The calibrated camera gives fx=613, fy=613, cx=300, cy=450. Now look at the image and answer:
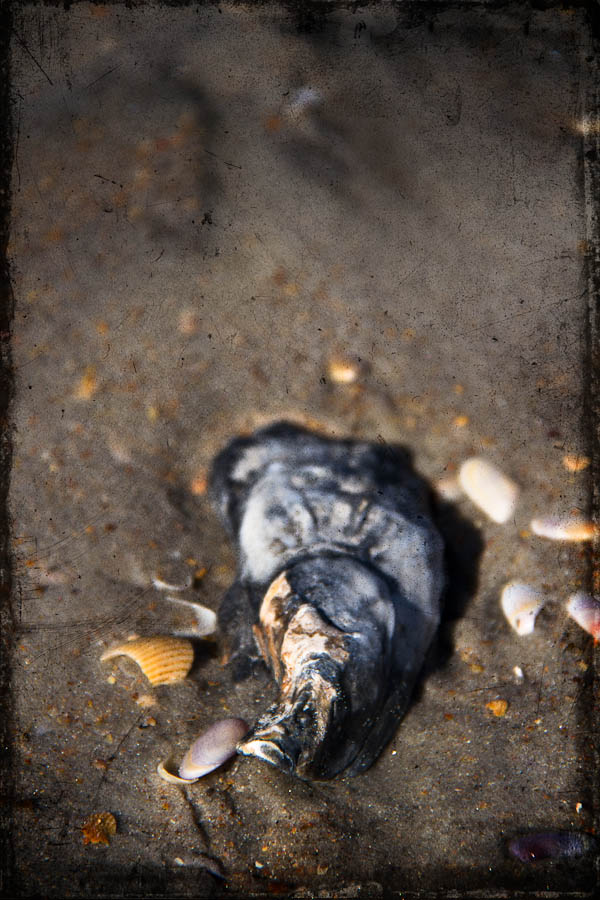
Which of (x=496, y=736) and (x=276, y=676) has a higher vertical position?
(x=276, y=676)

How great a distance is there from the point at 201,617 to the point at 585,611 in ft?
4.73

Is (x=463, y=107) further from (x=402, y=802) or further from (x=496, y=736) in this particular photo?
(x=402, y=802)

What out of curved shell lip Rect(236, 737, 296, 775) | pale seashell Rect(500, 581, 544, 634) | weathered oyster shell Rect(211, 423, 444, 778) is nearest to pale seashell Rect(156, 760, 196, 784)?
weathered oyster shell Rect(211, 423, 444, 778)

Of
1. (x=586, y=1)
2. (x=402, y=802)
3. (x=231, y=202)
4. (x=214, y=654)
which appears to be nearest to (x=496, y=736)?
(x=402, y=802)

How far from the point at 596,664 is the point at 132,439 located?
1.95 meters

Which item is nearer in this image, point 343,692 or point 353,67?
point 343,692

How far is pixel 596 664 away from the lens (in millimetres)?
2307

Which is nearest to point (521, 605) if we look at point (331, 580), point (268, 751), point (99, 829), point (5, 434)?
point (331, 580)

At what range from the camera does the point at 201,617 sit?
2.31 m

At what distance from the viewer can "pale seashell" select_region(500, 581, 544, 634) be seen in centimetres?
230

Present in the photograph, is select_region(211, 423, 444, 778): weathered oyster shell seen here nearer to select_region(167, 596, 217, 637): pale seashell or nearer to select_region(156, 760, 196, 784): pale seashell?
select_region(167, 596, 217, 637): pale seashell
